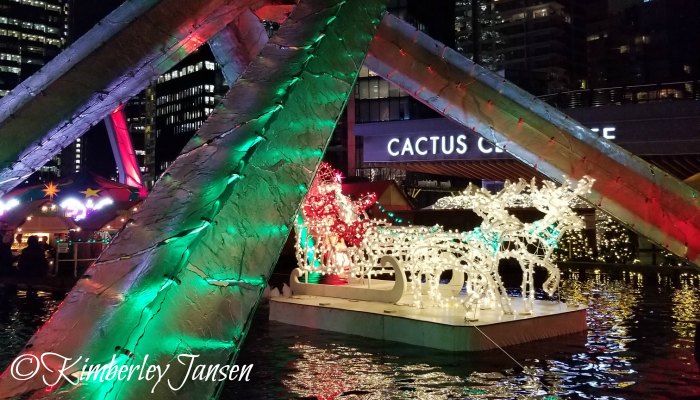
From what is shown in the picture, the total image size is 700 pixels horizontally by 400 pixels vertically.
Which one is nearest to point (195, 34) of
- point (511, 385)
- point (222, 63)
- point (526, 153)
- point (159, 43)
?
point (159, 43)

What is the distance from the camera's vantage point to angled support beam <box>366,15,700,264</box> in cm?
748

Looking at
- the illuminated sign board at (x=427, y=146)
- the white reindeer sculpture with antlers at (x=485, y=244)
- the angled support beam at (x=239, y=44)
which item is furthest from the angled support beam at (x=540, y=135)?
the illuminated sign board at (x=427, y=146)

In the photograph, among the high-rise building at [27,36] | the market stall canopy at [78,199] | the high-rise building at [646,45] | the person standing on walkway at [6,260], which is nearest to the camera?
the person standing on walkway at [6,260]

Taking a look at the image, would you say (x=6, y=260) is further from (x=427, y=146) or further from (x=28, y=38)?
(x=28, y=38)

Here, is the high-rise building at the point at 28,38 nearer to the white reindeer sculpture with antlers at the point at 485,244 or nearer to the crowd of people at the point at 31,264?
the crowd of people at the point at 31,264

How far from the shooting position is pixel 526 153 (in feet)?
28.2

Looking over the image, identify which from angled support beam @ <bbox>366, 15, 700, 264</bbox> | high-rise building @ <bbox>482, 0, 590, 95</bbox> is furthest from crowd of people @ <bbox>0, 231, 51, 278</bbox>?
high-rise building @ <bbox>482, 0, 590, 95</bbox>

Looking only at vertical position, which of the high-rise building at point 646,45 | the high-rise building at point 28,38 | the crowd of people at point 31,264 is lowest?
the crowd of people at point 31,264

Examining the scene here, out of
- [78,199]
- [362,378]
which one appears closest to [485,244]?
[362,378]

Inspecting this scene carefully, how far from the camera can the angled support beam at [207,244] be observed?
2770 millimetres

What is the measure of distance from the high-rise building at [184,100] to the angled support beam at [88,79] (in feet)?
368

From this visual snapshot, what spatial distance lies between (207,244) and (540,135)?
20.9ft

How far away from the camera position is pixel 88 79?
7.70 meters

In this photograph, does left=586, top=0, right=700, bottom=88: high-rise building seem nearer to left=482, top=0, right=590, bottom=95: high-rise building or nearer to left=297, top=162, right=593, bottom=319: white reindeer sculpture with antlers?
left=482, top=0, right=590, bottom=95: high-rise building
